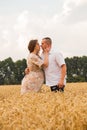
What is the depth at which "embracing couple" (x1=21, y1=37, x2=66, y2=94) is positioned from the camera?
9086 millimetres

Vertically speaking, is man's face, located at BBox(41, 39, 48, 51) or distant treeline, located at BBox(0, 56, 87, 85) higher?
distant treeline, located at BBox(0, 56, 87, 85)

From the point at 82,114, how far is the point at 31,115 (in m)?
0.55

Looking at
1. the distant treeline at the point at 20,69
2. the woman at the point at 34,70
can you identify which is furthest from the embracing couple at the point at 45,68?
the distant treeline at the point at 20,69

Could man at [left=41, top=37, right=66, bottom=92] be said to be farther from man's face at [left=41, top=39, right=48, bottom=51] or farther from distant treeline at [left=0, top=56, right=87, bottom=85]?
distant treeline at [left=0, top=56, right=87, bottom=85]

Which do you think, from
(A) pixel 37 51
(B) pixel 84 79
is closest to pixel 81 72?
(B) pixel 84 79

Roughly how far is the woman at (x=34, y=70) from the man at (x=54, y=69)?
0.14 metres

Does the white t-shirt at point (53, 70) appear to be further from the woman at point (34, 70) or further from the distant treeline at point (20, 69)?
the distant treeline at point (20, 69)

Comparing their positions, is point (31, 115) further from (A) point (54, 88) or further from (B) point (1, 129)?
(A) point (54, 88)

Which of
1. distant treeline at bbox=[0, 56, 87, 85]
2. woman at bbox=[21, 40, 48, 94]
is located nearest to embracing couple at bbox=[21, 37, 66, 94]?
woman at bbox=[21, 40, 48, 94]

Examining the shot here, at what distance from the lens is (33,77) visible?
953cm

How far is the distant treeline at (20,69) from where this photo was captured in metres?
83.1

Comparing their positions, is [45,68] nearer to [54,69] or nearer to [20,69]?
[54,69]

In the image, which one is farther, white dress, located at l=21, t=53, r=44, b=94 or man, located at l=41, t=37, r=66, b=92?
white dress, located at l=21, t=53, r=44, b=94

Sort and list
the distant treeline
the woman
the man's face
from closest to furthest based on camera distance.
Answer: the man's face < the woman < the distant treeline
